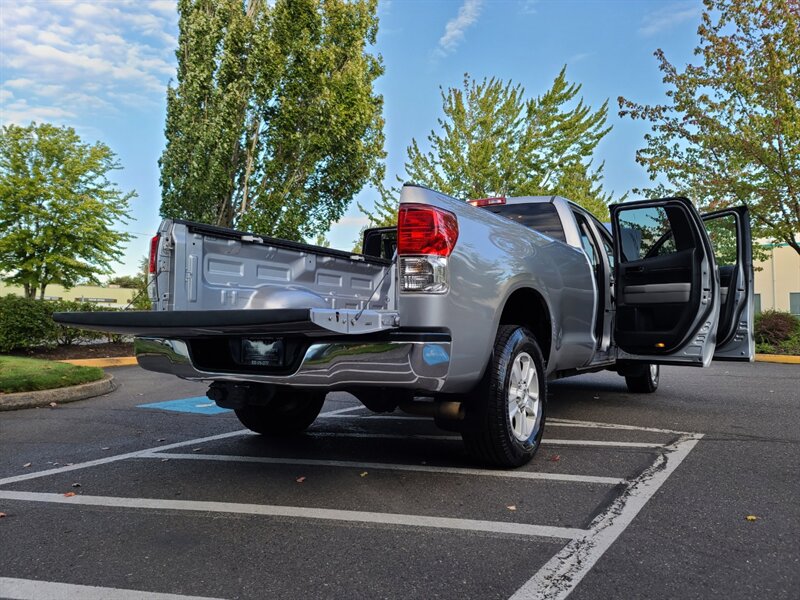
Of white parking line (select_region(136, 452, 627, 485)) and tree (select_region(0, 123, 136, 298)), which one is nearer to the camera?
white parking line (select_region(136, 452, 627, 485))

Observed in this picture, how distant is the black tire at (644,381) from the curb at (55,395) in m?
6.81

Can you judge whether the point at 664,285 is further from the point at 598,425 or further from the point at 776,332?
the point at 776,332

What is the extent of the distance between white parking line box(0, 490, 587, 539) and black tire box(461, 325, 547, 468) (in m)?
0.76

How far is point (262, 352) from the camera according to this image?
3465mm

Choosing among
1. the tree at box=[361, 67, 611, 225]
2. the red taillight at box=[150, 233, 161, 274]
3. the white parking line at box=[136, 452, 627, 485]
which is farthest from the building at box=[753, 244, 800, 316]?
the red taillight at box=[150, 233, 161, 274]

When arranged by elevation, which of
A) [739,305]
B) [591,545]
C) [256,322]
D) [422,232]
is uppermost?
[422,232]

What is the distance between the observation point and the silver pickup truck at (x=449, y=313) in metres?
3.11

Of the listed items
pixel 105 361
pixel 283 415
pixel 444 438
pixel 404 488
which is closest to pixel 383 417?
pixel 444 438

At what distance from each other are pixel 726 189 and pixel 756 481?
1381 centimetres

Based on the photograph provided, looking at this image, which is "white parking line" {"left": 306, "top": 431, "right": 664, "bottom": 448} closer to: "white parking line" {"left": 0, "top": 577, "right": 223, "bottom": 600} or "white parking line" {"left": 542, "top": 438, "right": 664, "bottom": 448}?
"white parking line" {"left": 542, "top": 438, "right": 664, "bottom": 448}

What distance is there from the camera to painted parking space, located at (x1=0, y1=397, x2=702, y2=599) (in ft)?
9.11

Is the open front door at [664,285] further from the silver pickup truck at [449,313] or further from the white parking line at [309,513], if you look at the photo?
the white parking line at [309,513]

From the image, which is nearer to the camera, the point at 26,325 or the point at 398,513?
the point at 398,513

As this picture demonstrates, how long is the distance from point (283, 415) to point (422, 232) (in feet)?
8.14
